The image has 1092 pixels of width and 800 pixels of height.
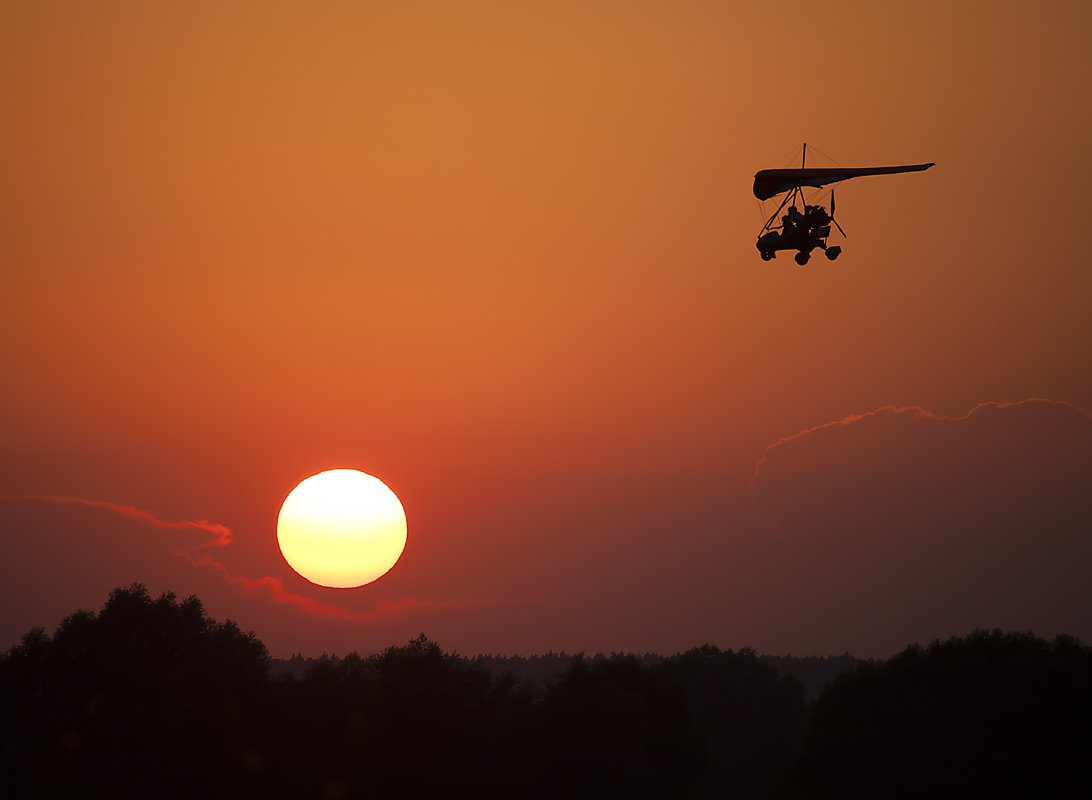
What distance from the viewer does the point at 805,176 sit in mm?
75125

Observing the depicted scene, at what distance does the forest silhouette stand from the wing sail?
34.0 metres

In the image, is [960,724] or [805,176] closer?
[805,176]

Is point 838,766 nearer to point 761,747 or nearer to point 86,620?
point 761,747

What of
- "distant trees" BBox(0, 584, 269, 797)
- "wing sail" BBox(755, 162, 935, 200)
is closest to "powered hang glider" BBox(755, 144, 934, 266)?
"wing sail" BBox(755, 162, 935, 200)

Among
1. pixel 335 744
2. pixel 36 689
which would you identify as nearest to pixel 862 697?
pixel 335 744

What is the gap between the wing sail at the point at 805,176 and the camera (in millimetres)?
73688

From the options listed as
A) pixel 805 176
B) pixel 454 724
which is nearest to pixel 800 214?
pixel 805 176

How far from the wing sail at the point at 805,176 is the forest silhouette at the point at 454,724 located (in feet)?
112

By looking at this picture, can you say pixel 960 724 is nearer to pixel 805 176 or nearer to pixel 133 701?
pixel 805 176

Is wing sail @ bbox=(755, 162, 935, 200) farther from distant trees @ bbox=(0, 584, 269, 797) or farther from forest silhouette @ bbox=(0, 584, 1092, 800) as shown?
distant trees @ bbox=(0, 584, 269, 797)

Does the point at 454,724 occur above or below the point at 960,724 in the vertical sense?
below

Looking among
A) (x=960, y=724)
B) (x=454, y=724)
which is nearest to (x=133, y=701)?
(x=454, y=724)

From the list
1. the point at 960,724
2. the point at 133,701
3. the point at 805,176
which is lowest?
the point at 133,701

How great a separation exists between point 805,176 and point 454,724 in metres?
47.6
